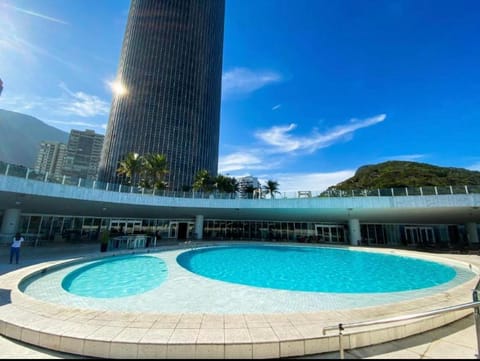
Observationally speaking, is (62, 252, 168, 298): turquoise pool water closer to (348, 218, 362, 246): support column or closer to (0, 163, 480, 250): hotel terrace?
(0, 163, 480, 250): hotel terrace

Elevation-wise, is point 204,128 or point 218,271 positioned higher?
point 204,128

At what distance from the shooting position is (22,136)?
12888 centimetres

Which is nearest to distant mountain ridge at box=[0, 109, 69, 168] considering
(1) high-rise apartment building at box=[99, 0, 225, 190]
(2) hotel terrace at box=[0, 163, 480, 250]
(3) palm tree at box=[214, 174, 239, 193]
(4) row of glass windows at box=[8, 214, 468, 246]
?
(1) high-rise apartment building at box=[99, 0, 225, 190]

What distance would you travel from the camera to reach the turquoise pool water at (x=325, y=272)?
8246 millimetres

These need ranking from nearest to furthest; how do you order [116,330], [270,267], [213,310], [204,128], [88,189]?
[116,330] < [213,310] < [270,267] < [88,189] < [204,128]

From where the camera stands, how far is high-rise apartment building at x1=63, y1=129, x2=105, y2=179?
308ft

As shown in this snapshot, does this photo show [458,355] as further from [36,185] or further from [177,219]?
[177,219]

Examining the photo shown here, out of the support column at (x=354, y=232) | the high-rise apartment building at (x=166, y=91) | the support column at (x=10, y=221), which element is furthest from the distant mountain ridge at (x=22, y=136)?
the support column at (x=354, y=232)

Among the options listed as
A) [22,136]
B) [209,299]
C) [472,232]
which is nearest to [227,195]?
[209,299]

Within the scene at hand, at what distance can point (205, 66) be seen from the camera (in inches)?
2338

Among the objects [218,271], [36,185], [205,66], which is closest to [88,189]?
[36,185]

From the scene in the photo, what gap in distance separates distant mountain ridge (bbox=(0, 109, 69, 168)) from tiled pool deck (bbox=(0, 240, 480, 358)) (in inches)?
5528

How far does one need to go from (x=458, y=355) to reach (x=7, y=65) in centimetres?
1843

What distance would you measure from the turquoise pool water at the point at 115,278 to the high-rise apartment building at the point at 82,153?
336 ft
